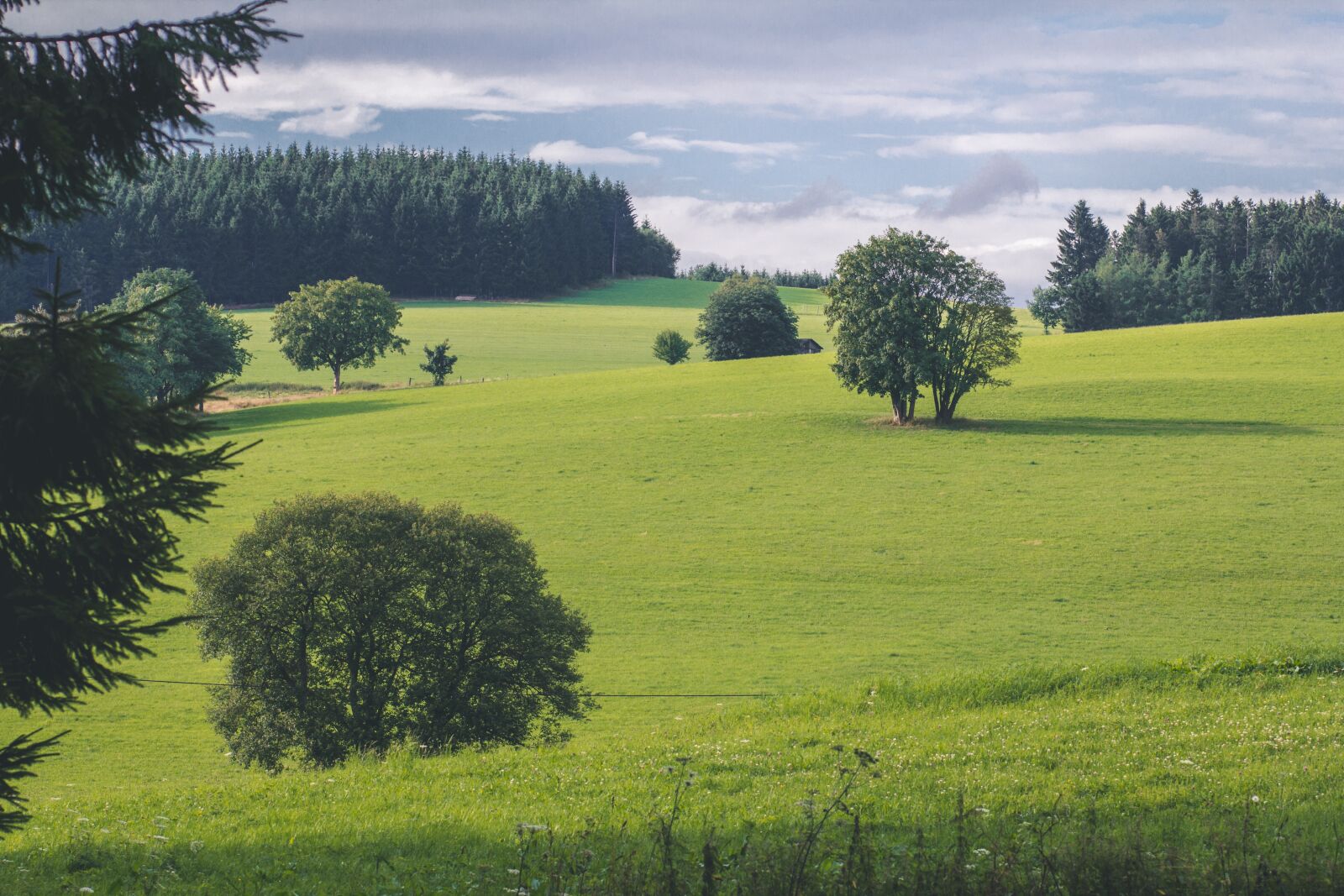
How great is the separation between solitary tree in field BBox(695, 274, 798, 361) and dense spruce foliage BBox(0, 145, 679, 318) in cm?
6892

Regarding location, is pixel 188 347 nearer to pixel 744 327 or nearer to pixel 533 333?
pixel 744 327

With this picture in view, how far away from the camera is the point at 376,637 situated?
84.2 ft

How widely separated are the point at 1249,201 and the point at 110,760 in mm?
181937

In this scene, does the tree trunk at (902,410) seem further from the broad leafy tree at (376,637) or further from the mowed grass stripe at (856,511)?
the broad leafy tree at (376,637)

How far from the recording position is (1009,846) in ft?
24.1

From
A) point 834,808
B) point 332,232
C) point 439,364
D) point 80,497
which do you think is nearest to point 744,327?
point 439,364

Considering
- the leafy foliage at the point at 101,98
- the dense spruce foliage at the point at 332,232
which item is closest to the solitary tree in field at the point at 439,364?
the dense spruce foliage at the point at 332,232

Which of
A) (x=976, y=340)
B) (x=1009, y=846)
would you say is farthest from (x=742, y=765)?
(x=976, y=340)

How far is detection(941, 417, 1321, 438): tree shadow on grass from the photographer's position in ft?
196

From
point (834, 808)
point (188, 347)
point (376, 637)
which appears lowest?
point (376, 637)

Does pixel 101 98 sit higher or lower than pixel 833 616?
higher

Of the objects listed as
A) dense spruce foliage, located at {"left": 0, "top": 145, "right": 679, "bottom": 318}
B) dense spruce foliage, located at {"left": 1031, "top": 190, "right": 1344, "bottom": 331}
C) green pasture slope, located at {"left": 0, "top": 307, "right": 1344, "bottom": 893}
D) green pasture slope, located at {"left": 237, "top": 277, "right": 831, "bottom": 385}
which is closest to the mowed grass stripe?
green pasture slope, located at {"left": 0, "top": 307, "right": 1344, "bottom": 893}

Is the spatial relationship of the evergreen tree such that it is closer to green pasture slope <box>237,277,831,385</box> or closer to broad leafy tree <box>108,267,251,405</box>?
green pasture slope <box>237,277,831,385</box>

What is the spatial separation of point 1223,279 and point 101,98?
159 meters
